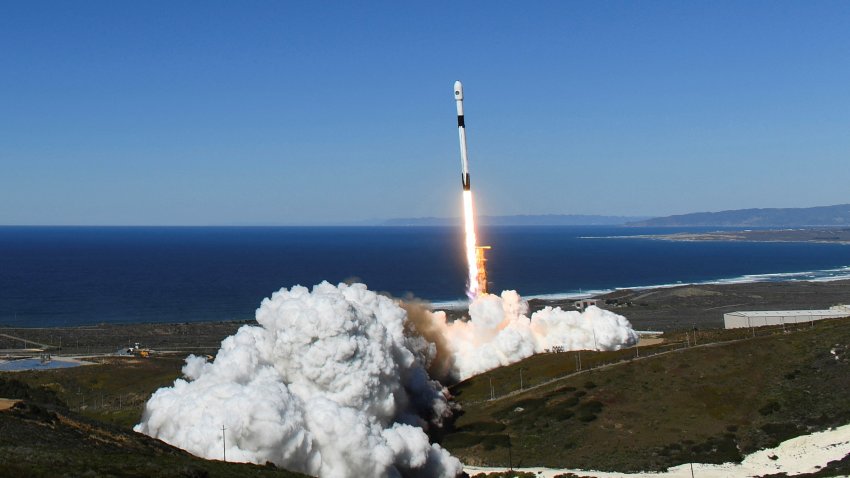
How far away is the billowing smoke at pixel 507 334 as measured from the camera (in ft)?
306

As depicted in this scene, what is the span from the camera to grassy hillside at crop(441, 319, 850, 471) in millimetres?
62281

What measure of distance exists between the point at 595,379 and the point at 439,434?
656 inches

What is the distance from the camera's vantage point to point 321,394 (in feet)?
215

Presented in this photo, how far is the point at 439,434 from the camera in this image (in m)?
72.4

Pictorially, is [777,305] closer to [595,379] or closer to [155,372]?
[595,379]

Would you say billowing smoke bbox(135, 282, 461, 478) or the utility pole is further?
billowing smoke bbox(135, 282, 461, 478)

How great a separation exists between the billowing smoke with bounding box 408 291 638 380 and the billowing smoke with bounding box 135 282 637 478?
2.15m

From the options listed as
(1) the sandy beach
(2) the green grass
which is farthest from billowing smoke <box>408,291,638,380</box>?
(2) the green grass

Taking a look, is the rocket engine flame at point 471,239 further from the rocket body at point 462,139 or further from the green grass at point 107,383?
the green grass at point 107,383

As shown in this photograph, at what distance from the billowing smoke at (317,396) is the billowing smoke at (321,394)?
0.08 m

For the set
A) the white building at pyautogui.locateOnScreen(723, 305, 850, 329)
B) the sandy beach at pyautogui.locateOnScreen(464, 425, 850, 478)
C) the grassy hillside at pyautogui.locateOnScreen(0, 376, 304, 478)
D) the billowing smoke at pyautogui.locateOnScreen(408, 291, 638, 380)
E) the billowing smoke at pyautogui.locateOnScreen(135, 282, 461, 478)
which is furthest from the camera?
the white building at pyautogui.locateOnScreen(723, 305, 850, 329)

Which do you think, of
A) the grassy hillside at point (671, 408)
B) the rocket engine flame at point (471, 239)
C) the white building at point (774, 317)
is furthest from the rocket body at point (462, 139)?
the white building at point (774, 317)

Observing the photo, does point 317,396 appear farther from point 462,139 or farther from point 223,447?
point 462,139

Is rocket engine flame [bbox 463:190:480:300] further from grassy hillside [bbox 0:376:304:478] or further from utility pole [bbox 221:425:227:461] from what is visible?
grassy hillside [bbox 0:376:304:478]
